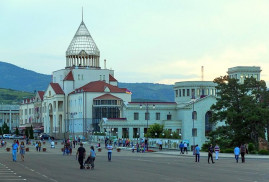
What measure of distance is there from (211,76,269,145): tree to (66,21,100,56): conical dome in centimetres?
8101

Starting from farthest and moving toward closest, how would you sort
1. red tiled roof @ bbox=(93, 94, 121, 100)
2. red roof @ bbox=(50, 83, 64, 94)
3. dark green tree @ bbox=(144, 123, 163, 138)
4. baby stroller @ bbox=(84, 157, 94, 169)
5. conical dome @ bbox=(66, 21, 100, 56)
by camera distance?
conical dome @ bbox=(66, 21, 100, 56) < red roof @ bbox=(50, 83, 64, 94) < red tiled roof @ bbox=(93, 94, 121, 100) < dark green tree @ bbox=(144, 123, 163, 138) < baby stroller @ bbox=(84, 157, 94, 169)

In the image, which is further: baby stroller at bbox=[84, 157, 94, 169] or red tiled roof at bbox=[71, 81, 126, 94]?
red tiled roof at bbox=[71, 81, 126, 94]

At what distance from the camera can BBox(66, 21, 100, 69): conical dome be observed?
174 meters

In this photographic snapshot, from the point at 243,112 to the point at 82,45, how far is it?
299 feet

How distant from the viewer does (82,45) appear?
175 metres

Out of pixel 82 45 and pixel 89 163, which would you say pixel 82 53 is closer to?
pixel 82 45

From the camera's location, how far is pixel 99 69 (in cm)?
17200

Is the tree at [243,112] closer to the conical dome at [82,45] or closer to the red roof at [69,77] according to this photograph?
the red roof at [69,77]

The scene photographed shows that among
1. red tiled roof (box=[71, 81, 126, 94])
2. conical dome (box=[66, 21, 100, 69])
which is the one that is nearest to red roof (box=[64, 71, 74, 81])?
conical dome (box=[66, 21, 100, 69])

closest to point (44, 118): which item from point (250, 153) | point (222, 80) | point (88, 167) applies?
point (222, 80)

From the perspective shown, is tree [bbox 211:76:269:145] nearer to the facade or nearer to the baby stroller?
the facade

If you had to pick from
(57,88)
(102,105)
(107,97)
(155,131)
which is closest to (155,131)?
(155,131)

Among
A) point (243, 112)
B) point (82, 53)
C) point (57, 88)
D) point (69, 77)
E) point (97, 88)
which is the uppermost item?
point (82, 53)

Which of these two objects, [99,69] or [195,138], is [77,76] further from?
[195,138]
